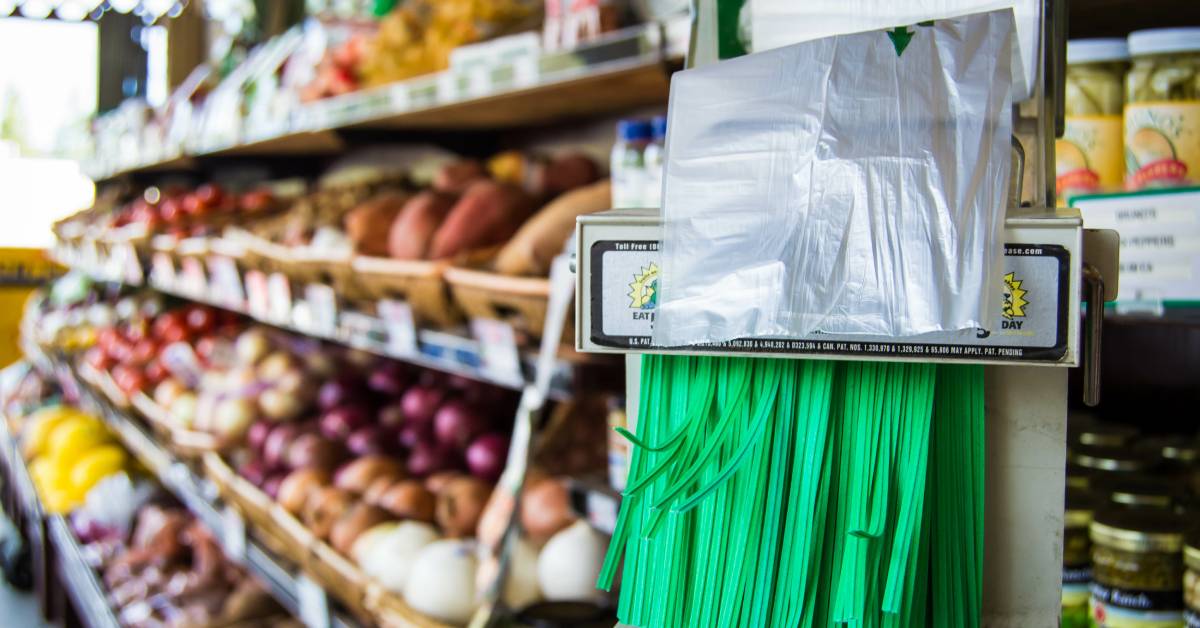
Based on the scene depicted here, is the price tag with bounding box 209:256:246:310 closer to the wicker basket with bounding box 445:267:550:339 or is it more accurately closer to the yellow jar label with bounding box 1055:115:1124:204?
the wicker basket with bounding box 445:267:550:339

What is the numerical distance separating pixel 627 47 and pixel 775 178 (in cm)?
88

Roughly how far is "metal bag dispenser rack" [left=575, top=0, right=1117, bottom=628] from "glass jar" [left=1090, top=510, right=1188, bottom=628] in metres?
0.44

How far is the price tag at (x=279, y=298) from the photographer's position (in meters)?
2.28

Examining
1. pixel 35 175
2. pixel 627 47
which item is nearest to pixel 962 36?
pixel 627 47

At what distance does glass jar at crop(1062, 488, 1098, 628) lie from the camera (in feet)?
3.24

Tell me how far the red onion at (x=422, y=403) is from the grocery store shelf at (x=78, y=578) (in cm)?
103

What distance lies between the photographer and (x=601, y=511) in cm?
135

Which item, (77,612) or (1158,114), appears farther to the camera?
(77,612)

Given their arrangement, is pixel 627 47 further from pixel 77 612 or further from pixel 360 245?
pixel 77 612

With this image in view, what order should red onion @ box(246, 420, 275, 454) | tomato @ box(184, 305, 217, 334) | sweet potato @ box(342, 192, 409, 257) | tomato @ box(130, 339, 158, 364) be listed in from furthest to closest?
tomato @ box(184, 305, 217, 334), tomato @ box(130, 339, 158, 364), red onion @ box(246, 420, 275, 454), sweet potato @ box(342, 192, 409, 257)

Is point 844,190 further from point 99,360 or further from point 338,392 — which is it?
point 99,360

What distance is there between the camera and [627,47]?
1295 mm

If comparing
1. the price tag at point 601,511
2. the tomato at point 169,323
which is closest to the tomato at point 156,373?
the tomato at point 169,323

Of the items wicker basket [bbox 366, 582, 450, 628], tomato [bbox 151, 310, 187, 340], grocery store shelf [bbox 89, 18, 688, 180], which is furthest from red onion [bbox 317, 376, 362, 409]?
tomato [bbox 151, 310, 187, 340]
